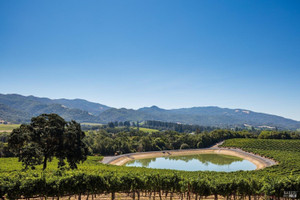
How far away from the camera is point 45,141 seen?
86.1 ft

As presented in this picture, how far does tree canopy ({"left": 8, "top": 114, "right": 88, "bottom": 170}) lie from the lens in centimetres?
2466

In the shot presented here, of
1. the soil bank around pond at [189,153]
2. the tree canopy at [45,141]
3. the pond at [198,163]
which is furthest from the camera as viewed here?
the soil bank around pond at [189,153]

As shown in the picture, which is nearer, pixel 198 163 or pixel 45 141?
pixel 45 141

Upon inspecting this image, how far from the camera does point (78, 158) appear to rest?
87.2ft

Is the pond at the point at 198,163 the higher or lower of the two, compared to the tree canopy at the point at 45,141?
lower

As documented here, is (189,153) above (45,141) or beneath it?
beneath

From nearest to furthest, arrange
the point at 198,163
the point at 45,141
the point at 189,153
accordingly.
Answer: the point at 45,141, the point at 198,163, the point at 189,153

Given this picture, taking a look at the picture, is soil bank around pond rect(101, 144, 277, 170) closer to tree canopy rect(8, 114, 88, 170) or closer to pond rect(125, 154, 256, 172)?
pond rect(125, 154, 256, 172)

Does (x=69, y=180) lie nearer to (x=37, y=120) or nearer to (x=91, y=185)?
(x=91, y=185)

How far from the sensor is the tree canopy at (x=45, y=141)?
80.9 feet

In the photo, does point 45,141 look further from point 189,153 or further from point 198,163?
point 189,153

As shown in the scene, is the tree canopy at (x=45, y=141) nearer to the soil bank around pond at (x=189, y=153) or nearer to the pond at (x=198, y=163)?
the soil bank around pond at (x=189, y=153)

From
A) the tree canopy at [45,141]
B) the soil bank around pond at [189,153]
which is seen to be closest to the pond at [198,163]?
the soil bank around pond at [189,153]

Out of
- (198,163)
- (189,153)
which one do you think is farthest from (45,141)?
(189,153)
